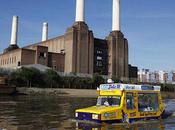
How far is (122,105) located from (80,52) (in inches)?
4158

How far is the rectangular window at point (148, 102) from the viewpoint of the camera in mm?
19125

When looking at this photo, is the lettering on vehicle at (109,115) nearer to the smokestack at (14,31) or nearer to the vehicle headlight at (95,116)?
the vehicle headlight at (95,116)

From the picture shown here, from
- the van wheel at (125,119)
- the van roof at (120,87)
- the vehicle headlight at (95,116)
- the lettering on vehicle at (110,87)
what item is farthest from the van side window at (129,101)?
the vehicle headlight at (95,116)

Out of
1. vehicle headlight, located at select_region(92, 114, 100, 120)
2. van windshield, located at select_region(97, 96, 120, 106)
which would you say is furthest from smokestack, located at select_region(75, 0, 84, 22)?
vehicle headlight, located at select_region(92, 114, 100, 120)

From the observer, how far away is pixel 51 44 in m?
140

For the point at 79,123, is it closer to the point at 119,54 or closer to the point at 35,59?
the point at 35,59

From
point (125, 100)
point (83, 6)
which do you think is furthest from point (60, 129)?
point (83, 6)

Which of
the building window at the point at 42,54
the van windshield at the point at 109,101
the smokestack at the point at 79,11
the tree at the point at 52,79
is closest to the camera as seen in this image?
the van windshield at the point at 109,101

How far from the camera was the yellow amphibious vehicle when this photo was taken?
16663 mm

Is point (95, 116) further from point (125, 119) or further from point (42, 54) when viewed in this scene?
point (42, 54)

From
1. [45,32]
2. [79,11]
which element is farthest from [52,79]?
[45,32]

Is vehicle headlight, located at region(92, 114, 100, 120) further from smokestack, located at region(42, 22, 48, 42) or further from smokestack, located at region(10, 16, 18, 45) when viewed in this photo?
smokestack, located at region(42, 22, 48, 42)

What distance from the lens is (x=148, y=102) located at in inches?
785

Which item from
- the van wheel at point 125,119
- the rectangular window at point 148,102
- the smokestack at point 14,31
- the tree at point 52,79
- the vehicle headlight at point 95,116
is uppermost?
the smokestack at point 14,31
